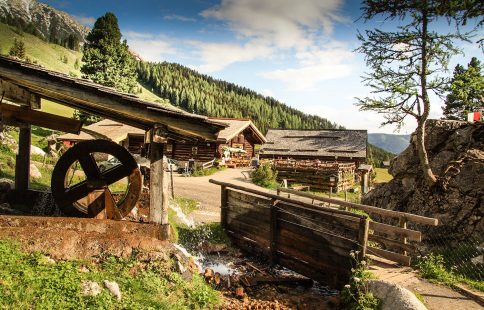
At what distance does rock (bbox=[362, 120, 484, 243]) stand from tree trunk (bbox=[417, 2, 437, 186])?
0.36 m

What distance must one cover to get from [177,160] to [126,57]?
58.3ft

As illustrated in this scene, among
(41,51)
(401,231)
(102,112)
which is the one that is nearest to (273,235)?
(401,231)

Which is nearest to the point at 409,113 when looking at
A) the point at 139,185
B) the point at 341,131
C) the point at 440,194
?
the point at 440,194

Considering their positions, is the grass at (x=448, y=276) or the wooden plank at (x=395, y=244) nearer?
the grass at (x=448, y=276)

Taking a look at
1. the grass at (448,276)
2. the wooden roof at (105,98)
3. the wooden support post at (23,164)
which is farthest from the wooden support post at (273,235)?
the wooden support post at (23,164)

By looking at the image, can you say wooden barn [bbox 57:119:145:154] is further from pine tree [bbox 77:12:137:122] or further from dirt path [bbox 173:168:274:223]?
dirt path [bbox 173:168:274:223]

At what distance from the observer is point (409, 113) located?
47.3ft

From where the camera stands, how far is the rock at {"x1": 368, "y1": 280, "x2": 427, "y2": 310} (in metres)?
5.70

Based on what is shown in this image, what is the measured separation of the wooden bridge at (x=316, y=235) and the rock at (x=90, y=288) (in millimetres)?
4914

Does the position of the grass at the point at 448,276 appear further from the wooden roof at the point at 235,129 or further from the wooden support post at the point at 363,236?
the wooden roof at the point at 235,129

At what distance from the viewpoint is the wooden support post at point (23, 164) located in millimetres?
9180

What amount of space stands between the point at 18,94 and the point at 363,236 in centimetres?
787

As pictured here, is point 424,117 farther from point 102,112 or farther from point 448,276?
point 102,112

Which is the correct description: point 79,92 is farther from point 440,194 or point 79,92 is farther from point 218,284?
point 440,194
